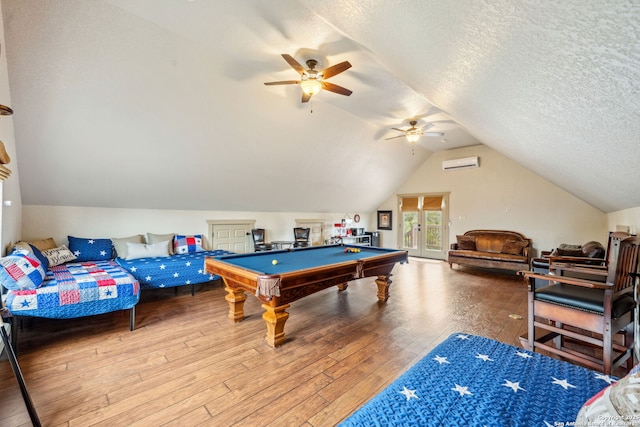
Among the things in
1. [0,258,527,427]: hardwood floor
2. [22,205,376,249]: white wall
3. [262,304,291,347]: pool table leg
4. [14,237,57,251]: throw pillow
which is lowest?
[0,258,527,427]: hardwood floor

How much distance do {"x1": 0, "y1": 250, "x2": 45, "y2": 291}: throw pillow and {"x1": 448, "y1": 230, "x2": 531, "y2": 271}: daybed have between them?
23.3ft

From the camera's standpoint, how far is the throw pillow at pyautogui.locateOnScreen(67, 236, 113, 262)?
4219mm

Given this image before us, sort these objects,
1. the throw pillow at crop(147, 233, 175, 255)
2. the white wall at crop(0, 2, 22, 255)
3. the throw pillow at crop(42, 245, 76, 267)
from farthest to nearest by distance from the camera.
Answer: the throw pillow at crop(147, 233, 175, 255)
the throw pillow at crop(42, 245, 76, 267)
the white wall at crop(0, 2, 22, 255)

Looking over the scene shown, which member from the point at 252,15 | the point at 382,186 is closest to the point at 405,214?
the point at 382,186

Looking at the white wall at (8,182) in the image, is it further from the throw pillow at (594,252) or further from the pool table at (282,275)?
the throw pillow at (594,252)

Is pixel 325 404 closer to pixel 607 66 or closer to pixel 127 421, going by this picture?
pixel 127 421

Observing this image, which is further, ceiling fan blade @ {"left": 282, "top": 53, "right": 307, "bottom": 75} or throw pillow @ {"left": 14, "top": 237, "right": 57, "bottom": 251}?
throw pillow @ {"left": 14, "top": 237, "right": 57, "bottom": 251}

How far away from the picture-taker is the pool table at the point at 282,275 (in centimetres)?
258

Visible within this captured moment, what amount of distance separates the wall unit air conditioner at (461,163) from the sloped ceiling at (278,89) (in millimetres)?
1753

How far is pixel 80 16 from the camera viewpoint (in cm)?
243

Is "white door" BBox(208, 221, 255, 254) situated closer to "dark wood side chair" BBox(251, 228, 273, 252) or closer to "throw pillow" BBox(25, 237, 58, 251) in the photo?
"dark wood side chair" BBox(251, 228, 273, 252)

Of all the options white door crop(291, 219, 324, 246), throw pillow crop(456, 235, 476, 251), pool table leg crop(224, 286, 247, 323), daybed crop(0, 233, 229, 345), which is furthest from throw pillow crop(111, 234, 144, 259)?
throw pillow crop(456, 235, 476, 251)

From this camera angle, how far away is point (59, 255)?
388 cm

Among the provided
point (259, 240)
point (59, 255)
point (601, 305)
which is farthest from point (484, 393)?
point (259, 240)
